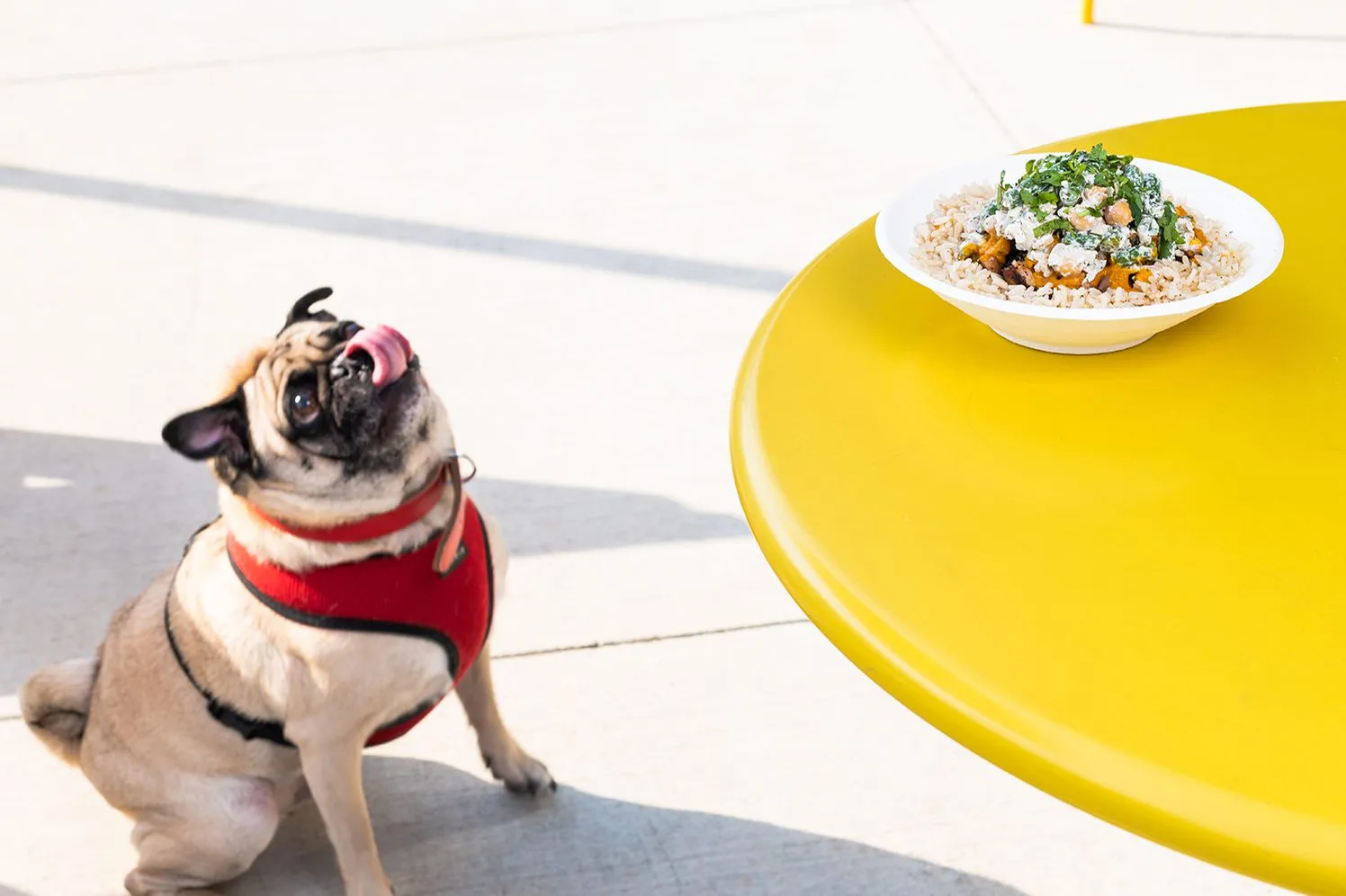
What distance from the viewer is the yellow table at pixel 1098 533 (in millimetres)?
1231

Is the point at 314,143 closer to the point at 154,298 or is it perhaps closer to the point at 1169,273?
the point at 154,298

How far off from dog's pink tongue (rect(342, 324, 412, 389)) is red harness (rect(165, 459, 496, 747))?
23 cm

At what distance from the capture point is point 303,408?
1.88m

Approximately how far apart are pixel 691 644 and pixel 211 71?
3.86m

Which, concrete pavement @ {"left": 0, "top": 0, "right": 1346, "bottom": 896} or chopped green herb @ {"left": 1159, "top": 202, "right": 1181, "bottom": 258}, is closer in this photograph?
chopped green herb @ {"left": 1159, "top": 202, "right": 1181, "bottom": 258}

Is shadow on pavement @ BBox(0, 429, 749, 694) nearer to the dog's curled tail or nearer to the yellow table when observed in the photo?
the dog's curled tail

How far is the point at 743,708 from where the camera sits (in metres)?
2.79

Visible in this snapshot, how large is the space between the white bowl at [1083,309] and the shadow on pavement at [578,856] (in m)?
1.16

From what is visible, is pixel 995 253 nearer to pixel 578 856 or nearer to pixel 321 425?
pixel 321 425

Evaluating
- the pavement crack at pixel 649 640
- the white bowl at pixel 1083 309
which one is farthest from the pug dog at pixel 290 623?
the white bowl at pixel 1083 309

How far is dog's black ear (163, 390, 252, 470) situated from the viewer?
1.77 metres

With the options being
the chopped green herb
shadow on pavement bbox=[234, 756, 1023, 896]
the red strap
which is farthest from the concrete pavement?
the chopped green herb

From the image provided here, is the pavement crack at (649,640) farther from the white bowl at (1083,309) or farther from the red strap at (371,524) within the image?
the white bowl at (1083,309)

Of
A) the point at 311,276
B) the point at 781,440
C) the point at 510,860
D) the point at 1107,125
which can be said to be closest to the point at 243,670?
the point at 510,860
